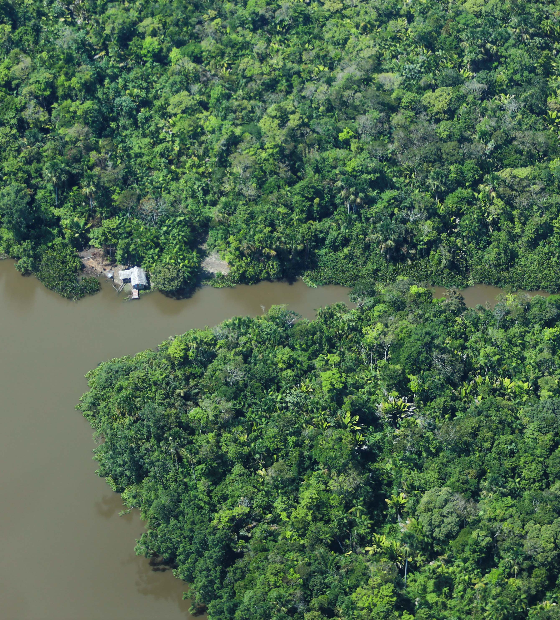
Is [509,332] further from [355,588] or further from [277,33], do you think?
[277,33]

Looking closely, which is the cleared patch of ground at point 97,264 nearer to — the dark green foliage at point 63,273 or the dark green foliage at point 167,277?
the dark green foliage at point 63,273

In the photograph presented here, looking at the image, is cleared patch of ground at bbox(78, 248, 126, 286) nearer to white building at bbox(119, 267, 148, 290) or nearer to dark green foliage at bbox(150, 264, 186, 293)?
white building at bbox(119, 267, 148, 290)

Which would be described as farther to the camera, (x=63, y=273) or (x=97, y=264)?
(x=97, y=264)

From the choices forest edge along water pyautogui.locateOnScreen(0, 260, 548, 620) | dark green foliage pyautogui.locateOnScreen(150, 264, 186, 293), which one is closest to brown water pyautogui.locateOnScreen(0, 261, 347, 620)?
forest edge along water pyautogui.locateOnScreen(0, 260, 548, 620)

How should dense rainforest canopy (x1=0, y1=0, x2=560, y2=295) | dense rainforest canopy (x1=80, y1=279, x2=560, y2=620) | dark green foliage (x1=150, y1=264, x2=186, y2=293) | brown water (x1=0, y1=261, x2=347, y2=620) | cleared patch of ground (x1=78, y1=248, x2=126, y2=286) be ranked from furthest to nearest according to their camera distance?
dense rainforest canopy (x1=0, y1=0, x2=560, y2=295)
cleared patch of ground (x1=78, y1=248, x2=126, y2=286)
dark green foliage (x1=150, y1=264, x2=186, y2=293)
brown water (x1=0, y1=261, x2=347, y2=620)
dense rainforest canopy (x1=80, y1=279, x2=560, y2=620)

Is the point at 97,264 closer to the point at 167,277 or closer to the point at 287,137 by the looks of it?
the point at 167,277

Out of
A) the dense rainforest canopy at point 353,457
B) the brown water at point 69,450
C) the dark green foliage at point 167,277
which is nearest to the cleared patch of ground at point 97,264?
the brown water at point 69,450

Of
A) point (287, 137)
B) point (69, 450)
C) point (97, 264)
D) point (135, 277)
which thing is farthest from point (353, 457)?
point (287, 137)
